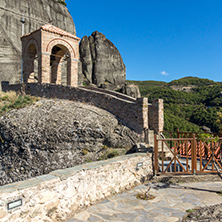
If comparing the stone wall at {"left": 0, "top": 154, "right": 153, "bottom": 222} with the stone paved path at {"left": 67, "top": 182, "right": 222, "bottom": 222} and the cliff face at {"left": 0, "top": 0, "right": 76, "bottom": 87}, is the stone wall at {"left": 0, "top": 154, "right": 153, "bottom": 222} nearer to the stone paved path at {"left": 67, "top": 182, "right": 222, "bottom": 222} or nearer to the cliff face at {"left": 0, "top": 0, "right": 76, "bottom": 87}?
the stone paved path at {"left": 67, "top": 182, "right": 222, "bottom": 222}

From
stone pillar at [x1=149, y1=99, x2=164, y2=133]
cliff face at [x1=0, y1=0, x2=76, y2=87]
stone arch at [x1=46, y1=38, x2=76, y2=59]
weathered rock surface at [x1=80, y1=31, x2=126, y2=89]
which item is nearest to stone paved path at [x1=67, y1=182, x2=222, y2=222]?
stone pillar at [x1=149, y1=99, x2=164, y2=133]

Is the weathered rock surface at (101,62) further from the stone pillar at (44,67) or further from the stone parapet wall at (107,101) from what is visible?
the stone parapet wall at (107,101)

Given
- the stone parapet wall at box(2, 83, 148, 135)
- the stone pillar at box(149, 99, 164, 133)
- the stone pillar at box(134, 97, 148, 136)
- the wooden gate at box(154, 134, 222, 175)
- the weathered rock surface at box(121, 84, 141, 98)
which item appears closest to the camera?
the wooden gate at box(154, 134, 222, 175)

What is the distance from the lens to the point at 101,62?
93.7ft

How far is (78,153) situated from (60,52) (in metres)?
11.6

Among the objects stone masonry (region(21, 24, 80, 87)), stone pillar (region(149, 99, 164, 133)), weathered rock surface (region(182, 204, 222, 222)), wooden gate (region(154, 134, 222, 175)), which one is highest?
stone masonry (region(21, 24, 80, 87))

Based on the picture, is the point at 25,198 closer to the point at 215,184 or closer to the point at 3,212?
the point at 3,212

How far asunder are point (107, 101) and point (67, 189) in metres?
7.81

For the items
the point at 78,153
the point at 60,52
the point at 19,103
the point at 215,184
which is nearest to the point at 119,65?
the point at 60,52

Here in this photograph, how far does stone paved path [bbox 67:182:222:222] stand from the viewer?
4.21 meters

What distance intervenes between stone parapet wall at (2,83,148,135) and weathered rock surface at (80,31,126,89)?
530 inches

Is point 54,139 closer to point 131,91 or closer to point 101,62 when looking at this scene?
point 131,91

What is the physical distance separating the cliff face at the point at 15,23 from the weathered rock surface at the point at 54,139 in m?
11.0

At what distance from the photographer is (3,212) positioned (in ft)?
10.5
